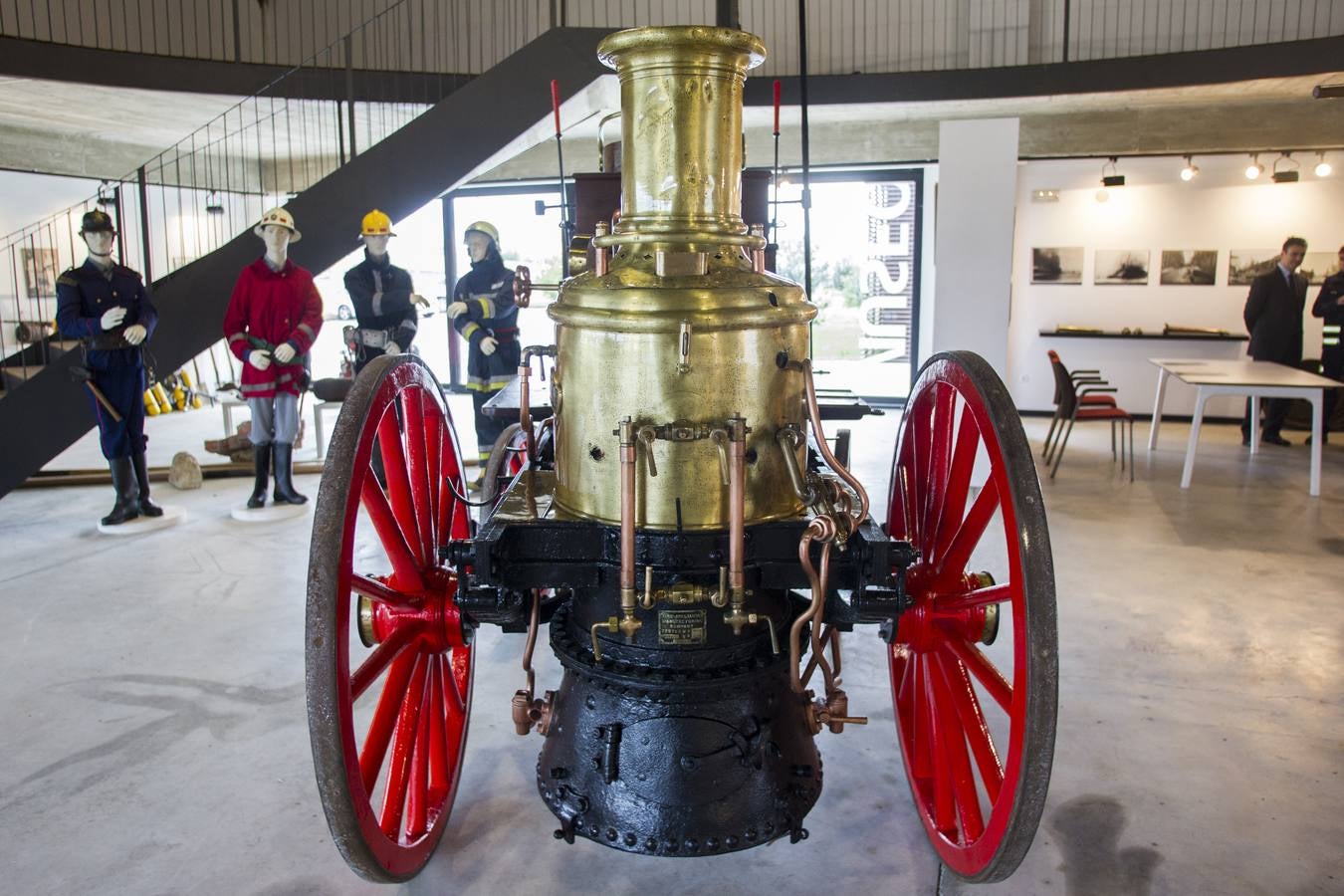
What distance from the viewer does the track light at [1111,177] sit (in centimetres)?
943

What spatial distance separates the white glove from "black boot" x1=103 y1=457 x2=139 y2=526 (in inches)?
30.1

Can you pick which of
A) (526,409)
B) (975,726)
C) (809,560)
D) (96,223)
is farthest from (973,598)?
(96,223)

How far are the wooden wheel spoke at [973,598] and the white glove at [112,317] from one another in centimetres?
487

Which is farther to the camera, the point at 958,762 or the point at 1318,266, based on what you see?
the point at 1318,266

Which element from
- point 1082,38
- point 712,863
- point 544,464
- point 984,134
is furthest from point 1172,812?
point 1082,38

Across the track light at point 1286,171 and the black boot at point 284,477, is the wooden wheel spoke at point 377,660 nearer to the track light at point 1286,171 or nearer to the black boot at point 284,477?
the black boot at point 284,477

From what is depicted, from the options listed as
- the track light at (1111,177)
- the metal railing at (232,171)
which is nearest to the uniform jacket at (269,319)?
the metal railing at (232,171)

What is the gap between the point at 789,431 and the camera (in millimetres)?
2105

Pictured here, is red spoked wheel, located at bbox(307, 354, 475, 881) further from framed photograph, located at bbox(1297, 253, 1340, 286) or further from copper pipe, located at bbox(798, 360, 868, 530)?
framed photograph, located at bbox(1297, 253, 1340, 286)

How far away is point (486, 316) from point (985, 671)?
14.4 feet

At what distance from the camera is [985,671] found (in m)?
2.09

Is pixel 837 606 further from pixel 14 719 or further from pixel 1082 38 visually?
pixel 1082 38

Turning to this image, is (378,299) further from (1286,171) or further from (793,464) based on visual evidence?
(1286,171)

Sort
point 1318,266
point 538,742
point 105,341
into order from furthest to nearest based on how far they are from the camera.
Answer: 1. point 1318,266
2. point 105,341
3. point 538,742
